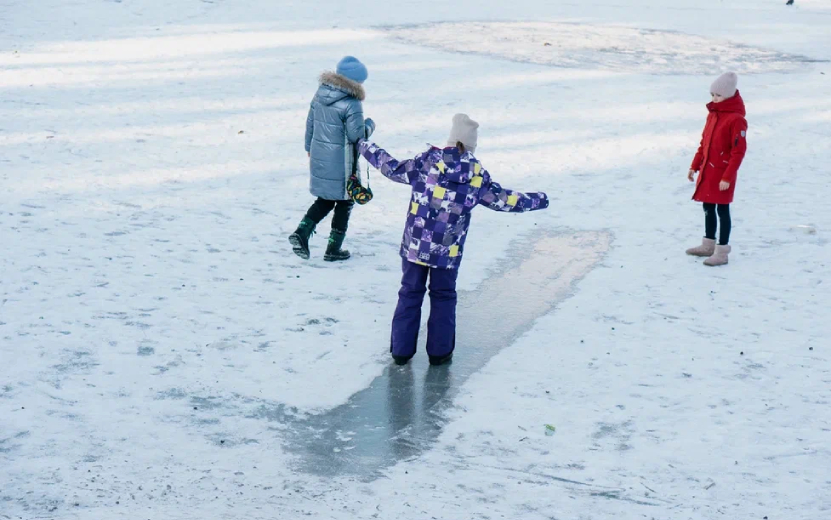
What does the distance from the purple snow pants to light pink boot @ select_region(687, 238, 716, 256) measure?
3.20 m

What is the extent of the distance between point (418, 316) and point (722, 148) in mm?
3241

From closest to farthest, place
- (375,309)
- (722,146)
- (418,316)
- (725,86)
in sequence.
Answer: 1. (418,316)
2. (375,309)
3. (725,86)
4. (722,146)

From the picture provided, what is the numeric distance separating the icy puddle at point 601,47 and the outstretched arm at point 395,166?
11826 millimetres

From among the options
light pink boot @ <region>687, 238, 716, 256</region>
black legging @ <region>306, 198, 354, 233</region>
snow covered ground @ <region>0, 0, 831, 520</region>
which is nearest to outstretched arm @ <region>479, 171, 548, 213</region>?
snow covered ground @ <region>0, 0, 831, 520</region>

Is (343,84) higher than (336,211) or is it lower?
higher

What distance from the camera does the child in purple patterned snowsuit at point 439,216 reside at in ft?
18.9

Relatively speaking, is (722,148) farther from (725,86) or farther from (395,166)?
(395,166)

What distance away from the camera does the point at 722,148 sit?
7.74m

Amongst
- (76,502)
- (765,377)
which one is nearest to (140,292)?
(76,502)

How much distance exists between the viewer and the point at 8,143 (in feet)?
35.3

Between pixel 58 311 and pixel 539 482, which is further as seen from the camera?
pixel 58 311

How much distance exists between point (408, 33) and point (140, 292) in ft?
46.5

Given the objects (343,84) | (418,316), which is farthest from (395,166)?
(343,84)

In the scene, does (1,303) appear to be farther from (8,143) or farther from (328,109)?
(8,143)
